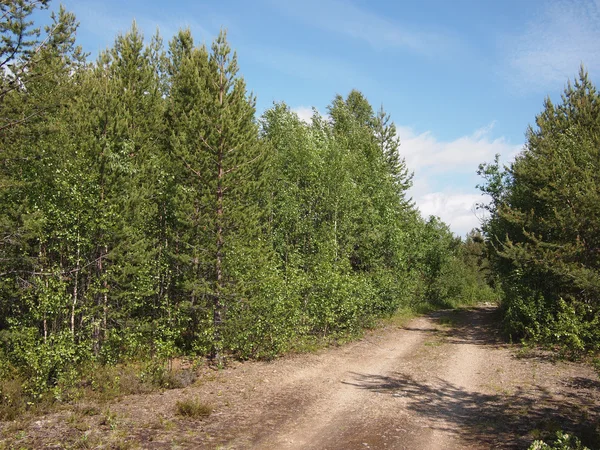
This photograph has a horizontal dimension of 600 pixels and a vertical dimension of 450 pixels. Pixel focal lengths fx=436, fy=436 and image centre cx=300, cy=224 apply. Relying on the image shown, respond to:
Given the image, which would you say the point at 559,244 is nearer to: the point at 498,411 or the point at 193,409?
the point at 498,411

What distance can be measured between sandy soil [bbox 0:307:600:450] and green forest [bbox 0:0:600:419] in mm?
1645

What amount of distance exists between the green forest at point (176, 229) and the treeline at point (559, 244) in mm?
78

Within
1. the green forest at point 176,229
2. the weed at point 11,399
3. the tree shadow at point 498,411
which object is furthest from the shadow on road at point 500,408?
the weed at point 11,399

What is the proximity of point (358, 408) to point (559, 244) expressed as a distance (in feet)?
38.0

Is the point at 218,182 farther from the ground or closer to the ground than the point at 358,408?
farther from the ground

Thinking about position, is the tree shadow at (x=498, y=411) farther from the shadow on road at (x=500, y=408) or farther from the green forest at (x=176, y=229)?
the green forest at (x=176, y=229)

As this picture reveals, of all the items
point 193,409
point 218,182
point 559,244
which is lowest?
point 193,409

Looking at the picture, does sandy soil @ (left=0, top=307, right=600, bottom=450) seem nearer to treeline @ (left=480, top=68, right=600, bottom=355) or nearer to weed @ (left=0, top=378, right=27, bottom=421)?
weed @ (left=0, top=378, right=27, bottom=421)

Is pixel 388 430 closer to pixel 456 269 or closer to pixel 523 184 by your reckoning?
pixel 523 184

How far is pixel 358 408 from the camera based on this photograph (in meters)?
10.7

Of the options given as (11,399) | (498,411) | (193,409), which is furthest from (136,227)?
(498,411)

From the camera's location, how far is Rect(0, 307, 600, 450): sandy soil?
28.2 feet

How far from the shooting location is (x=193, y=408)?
999cm

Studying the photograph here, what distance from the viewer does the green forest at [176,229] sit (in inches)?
476
